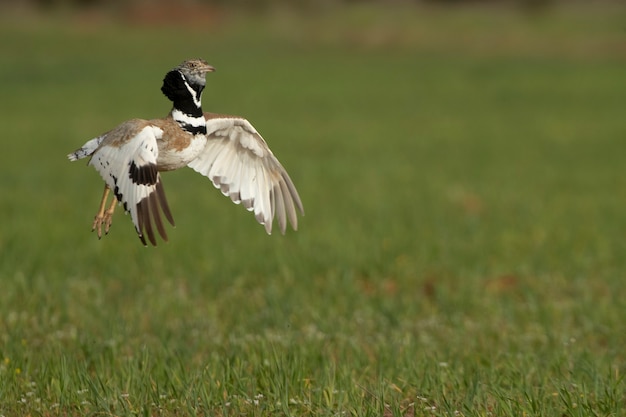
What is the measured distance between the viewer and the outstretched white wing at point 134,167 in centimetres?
321

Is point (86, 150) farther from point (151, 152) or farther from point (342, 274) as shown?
point (342, 274)

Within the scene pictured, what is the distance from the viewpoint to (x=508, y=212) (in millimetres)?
16609

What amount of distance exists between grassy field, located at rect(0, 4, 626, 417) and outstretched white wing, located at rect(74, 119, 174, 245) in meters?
2.62

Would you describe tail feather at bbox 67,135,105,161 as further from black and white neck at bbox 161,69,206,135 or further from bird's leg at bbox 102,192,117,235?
black and white neck at bbox 161,69,206,135

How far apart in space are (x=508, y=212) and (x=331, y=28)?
174ft

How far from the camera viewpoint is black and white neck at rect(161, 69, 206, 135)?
3010 mm

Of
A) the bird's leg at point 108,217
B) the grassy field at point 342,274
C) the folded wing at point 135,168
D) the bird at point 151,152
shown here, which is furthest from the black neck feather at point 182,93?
the grassy field at point 342,274

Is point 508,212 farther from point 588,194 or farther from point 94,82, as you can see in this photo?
point 94,82

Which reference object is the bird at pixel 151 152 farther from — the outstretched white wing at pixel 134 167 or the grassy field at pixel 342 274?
the grassy field at pixel 342 274

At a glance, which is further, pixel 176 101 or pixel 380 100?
pixel 380 100

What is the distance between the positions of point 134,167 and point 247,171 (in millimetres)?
1058

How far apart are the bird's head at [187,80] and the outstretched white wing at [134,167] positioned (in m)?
0.21

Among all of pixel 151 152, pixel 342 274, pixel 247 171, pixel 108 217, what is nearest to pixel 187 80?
pixel 151 152

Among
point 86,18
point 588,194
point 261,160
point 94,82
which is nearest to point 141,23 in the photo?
point 86,18
